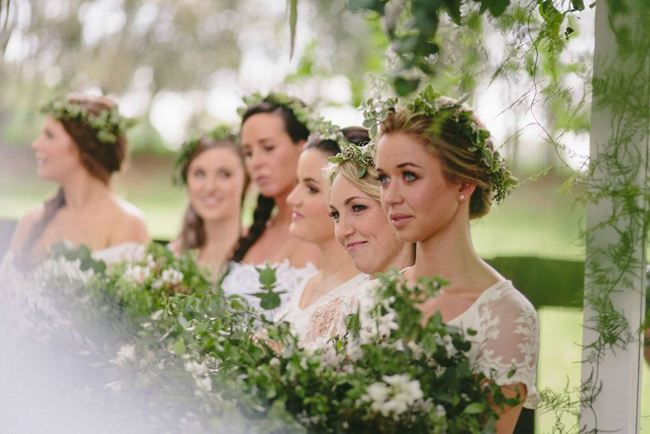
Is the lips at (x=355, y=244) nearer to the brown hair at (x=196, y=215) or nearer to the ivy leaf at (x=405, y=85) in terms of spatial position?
the ivy leaf at (x=405, y=85)

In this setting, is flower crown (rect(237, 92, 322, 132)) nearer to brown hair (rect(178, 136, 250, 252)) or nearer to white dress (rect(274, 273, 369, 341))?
brown hair (rect(178, 136, 250, 252))

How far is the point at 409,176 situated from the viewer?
161 cm

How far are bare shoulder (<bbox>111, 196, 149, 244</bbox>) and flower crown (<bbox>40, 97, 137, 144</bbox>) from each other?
39 centimetres

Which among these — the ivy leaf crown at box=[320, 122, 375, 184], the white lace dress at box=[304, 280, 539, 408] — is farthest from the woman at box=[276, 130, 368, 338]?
the white lace dress at box=[304, 280, 539, 408]

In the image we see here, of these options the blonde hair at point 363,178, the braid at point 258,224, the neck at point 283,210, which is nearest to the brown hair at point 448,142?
the blonde hair at point 363,178

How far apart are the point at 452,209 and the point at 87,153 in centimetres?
278

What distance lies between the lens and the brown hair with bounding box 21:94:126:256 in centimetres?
387

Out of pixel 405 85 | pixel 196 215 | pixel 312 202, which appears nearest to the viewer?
pixel 405 85

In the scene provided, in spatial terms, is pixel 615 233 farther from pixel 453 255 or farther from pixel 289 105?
pixel 289 105

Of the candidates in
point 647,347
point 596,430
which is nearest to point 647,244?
point 647,347

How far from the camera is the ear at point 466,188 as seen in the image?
A: 163cm

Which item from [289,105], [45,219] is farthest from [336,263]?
[45,219]

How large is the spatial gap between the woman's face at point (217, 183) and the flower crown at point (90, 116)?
537 mm

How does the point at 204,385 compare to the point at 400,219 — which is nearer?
the point at 204,385
